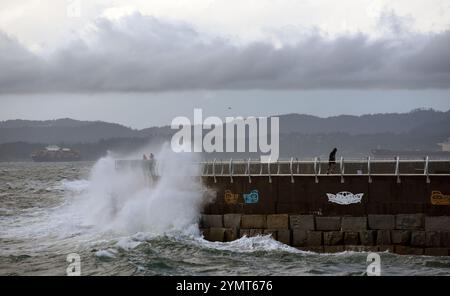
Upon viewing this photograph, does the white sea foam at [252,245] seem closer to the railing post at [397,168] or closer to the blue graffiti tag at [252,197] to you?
the blue graffiti tag at [252,197]

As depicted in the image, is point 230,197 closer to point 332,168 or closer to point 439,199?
point 332,168

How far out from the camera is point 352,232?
27047 millimetres

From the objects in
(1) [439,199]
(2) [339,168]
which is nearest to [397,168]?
A: (1) [439,199]

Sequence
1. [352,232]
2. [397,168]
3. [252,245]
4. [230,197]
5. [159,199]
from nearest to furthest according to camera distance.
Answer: [352,232] → [397,168] → [252,245] → [230,197] → [159,199]

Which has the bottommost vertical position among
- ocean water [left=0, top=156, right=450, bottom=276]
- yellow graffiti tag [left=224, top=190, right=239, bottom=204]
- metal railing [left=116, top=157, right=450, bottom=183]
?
ocean water [left=0, top=156, right=450, bottom=276]

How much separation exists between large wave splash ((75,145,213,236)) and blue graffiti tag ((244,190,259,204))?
174 centimetres

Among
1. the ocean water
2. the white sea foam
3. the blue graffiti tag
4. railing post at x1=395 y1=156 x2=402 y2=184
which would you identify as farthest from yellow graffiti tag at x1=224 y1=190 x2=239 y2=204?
railing post at x1=395 y1=156 x2=402 y2=184

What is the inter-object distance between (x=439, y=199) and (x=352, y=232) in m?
3.22

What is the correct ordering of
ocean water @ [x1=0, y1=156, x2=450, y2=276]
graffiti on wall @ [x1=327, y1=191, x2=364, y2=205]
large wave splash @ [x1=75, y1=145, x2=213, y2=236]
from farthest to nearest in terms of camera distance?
large wave splash @ [x1=75, y1=145, x2=213, y2=236], graffiti on wall @ [x1=327, y1=191, x2=364, y2=205], ocean water @ [x1=0, y1=156, x2=450, y2=276]

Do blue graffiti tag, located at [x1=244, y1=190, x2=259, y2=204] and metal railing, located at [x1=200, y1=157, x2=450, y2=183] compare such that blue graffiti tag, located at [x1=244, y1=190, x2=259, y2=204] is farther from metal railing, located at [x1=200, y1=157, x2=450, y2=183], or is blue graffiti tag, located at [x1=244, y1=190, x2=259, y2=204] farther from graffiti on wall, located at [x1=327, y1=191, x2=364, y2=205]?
graffiti on wall, located at [x1=327, y1=191, x2=364, y2=205]

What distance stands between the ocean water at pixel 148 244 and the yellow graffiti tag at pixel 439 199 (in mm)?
2077

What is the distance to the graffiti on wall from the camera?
27.6 meters

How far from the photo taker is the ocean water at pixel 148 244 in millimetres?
24750
